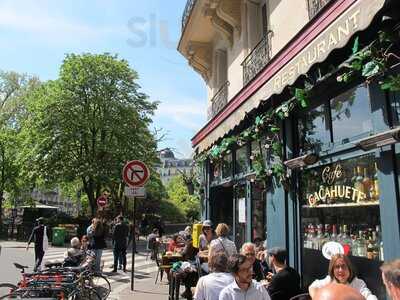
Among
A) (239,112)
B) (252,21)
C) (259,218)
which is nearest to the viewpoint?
(239,112)

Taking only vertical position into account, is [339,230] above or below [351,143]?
below

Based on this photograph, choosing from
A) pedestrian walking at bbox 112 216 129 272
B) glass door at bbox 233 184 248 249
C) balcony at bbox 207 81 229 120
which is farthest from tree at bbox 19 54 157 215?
glass door at bbox 233 184 248 249

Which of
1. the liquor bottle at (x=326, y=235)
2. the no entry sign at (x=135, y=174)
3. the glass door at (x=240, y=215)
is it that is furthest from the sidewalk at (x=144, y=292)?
the liquor bottle at (x=326, y=235)

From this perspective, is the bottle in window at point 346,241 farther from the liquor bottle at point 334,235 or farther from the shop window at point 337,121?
the shop window at point 337,121

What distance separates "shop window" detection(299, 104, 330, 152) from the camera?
7016 mm

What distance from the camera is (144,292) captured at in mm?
9992

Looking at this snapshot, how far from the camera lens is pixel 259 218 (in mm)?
10070

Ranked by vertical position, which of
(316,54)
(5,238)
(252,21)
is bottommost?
(5,238)

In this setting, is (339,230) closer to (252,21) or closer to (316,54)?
(316,54)

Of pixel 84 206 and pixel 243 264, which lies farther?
pixel 84 206

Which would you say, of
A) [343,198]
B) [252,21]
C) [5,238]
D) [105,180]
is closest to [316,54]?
[343,198]

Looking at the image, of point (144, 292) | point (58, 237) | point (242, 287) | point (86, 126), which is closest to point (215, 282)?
point (242, 287)

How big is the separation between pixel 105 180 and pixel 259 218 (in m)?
20.5

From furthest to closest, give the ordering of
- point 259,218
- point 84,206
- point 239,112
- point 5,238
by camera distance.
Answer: point 84,206 → point 5,238 → point 259,218 → point 239,112
